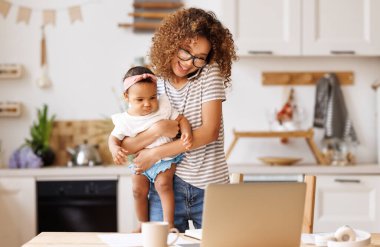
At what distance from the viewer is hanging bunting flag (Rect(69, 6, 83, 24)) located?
4.34 m

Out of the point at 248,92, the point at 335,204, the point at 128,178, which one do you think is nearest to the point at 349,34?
the point at 248,92

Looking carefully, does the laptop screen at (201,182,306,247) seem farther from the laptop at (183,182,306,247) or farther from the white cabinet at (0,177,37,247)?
the white cabinet at (0,177,37,247)

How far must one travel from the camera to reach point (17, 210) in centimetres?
381

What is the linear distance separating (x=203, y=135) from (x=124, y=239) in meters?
0.43

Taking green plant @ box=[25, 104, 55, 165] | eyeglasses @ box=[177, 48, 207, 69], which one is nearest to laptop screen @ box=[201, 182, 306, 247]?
eyeglasses @ box=[177, 48, 207, 69]

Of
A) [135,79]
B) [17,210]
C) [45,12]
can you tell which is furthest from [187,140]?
[45,12]

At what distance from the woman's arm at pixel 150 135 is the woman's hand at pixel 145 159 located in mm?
25

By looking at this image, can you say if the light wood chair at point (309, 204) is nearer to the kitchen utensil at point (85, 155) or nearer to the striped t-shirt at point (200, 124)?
the striped t-shirt at point (200, 124)

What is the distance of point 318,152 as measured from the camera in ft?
13.5

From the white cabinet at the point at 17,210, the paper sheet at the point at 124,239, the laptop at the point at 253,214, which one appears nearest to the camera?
the laptop at the point at 253,214

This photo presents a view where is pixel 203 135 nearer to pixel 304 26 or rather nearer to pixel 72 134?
pixel 304 26

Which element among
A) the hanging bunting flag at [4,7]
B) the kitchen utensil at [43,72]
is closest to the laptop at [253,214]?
the kitchen utensil at [43,72]

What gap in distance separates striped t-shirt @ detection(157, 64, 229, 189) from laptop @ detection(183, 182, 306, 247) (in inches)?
24.6

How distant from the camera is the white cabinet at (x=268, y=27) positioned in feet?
13.2
